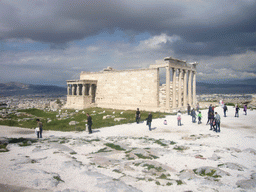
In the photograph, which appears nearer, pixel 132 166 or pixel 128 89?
pixel 132 166

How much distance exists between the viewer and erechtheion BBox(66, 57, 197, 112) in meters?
31.6

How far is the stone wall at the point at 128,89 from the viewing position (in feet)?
105

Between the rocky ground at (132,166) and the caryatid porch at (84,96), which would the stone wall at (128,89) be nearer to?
the caryatid porch at (84,96)

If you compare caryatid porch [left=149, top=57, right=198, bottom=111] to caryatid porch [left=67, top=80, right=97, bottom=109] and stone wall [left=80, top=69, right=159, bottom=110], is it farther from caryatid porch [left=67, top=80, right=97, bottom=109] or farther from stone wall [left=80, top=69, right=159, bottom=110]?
caryatid porch [left=67, top=80, right=97, bottom=109]

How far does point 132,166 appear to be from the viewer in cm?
912

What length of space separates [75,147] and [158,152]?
519 cm

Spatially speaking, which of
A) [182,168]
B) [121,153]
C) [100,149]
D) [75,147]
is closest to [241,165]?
[182,168]

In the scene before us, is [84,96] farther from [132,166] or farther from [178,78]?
[132,166]

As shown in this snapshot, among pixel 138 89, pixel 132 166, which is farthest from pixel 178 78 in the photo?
pixel 132 166

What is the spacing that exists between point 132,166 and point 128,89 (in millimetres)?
26281

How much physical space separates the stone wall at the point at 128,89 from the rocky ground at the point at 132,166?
18512mm

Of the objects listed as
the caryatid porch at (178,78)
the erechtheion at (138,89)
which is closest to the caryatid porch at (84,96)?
the erechtheion at (138,89)

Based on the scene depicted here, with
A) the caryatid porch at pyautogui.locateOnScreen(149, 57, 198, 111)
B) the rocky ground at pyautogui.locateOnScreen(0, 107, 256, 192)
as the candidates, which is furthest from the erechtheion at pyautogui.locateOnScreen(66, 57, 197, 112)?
the rocky ground at pyautogui.locateOnScreen(0, 107, 256, 192)

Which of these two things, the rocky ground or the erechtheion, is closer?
the rocky ground
